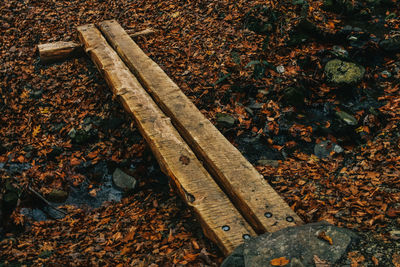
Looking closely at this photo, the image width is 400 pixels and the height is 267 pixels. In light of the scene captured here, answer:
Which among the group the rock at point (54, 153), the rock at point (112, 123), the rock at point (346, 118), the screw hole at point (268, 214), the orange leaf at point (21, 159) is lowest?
the orange leaf at point (21, 159)

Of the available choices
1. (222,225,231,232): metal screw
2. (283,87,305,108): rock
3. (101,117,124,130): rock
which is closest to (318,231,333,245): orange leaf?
(222,225,231,232): metal screw

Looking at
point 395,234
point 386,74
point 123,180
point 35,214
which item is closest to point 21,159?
point 35,214

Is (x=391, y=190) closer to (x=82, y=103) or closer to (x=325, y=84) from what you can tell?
(x=325, y=84)

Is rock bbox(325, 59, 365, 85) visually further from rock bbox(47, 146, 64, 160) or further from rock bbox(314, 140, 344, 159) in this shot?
rock bbox(47, 146, 64, 160)

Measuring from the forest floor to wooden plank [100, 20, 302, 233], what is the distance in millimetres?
522

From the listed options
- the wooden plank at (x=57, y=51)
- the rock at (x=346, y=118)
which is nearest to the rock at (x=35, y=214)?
the wooden plank at (x=57, y=51)

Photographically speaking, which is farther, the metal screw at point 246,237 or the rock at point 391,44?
the rock at point 391,44

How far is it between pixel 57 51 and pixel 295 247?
587cm

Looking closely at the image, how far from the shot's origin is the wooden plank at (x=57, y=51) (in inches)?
241

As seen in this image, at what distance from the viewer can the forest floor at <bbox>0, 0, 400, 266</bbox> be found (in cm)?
326

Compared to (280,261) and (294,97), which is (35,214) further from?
(294,97)

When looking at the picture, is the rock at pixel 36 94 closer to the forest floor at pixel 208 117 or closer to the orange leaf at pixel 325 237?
the forest floor at pixel 208 117

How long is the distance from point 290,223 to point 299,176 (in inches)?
44.7

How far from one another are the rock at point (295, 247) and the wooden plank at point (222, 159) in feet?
1.02
